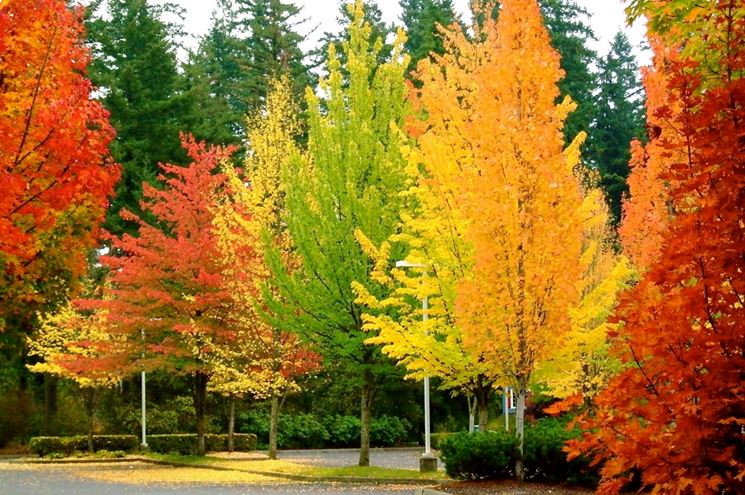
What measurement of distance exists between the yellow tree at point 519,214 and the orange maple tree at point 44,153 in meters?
7.45

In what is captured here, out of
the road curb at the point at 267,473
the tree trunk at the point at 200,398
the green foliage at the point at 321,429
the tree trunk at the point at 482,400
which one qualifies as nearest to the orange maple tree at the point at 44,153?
the tree trunk at the point at 482,400

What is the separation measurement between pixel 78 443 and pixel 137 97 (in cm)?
2048

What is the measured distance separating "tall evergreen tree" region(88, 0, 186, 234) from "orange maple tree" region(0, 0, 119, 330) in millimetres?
34893

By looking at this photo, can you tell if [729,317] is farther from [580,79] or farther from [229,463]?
[580,79]

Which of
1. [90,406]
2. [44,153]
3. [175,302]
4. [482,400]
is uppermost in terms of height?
[44,153]

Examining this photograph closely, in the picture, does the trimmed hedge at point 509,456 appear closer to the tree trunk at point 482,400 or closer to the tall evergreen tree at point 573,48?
the tree trunk at point 482,400

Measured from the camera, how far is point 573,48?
69.9 metres

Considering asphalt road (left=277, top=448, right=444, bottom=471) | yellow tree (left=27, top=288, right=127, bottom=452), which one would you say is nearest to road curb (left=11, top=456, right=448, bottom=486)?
yellow tree (left=27, top=288, right=127, bottom=452)

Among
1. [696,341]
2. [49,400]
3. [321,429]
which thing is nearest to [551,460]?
[696,341]

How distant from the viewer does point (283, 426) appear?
45938 millimetres

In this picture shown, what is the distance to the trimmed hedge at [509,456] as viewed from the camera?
1933cm

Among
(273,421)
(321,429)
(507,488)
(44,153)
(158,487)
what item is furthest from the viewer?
(321,429)

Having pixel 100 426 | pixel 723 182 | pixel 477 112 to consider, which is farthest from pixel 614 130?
pixel 723 182

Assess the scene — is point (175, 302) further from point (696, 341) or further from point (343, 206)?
point (696, 341)
